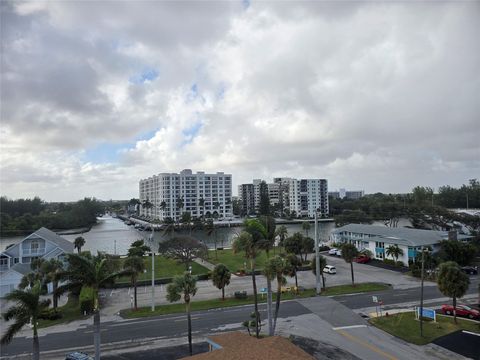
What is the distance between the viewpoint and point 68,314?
3212cm

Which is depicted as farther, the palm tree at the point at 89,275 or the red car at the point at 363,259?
the red car at the point at 363,259

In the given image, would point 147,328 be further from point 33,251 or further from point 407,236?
point 407,236

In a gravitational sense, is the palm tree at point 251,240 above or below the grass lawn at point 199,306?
above

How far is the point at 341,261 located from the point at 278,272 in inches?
1491

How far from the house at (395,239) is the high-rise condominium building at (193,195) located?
4110 inches

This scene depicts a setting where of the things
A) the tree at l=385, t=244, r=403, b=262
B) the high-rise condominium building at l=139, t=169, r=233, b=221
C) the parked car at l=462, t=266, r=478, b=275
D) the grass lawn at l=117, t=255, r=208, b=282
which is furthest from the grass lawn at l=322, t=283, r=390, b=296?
the high-rise condominium building at l=139, t=169, r=233, b=221

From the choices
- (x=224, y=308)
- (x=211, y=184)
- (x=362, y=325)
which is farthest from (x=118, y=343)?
(x=211, y=184)

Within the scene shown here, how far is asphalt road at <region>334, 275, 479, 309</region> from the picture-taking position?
32.4 m

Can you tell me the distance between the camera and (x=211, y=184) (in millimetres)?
170875

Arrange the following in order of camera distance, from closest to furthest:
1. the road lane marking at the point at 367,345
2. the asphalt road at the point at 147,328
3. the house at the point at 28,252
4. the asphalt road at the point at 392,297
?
the road lane marking at the point at 367,345
the asphalt road at the point at 147,328
the asphalt road at the point at 392,297
the house at the point at 28,252

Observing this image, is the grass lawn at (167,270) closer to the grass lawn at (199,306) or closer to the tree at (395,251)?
the grass lawn at (199,306)

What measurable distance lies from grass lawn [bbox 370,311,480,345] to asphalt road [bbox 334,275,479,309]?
402cm

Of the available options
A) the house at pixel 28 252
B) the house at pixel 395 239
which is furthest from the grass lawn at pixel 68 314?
the house at pixel 395 239

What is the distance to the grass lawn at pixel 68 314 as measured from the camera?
2974 centimetres
